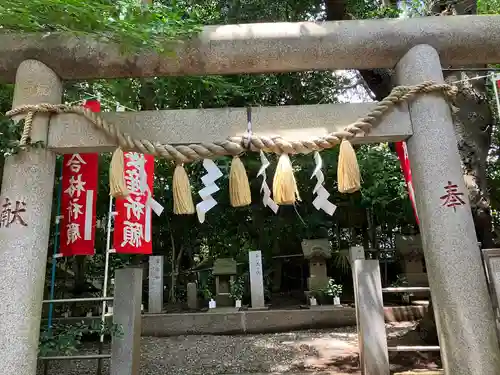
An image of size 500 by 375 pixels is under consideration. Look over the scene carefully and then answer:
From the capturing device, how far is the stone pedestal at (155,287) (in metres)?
8.57

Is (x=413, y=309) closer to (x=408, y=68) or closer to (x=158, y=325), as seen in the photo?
(x=158, y=325)

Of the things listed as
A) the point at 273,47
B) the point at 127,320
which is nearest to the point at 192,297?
the point at 127,320

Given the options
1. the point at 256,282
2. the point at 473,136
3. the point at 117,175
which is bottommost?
the point at 256,282

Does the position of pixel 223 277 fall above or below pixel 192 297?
above

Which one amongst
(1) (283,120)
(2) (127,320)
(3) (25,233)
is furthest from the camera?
(2) (127,320)

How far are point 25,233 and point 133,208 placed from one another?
7.67 feet

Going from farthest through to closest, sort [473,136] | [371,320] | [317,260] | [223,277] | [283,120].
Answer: [317,260], [223,277], [473,136], [371,320], [283,120]

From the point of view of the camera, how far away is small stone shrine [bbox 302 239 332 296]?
914cm

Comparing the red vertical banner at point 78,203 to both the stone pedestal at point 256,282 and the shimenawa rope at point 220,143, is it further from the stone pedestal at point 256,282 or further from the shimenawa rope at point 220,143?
the stone pedestal at point 256,282

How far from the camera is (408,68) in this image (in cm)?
317

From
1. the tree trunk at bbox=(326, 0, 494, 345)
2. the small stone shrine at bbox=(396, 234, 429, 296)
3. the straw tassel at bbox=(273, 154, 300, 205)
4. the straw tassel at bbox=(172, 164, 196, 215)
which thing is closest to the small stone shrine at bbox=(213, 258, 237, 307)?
the small stone shrine at bbox=(396, 234, 429, 296)

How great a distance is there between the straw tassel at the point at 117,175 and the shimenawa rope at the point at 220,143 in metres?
0.07

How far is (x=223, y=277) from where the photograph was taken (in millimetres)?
9094

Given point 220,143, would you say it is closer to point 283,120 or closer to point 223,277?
point 283,120
